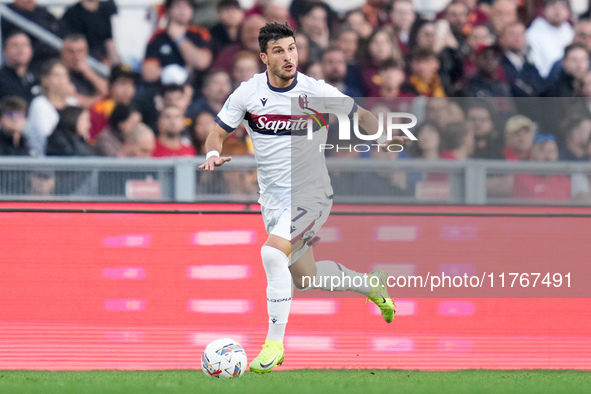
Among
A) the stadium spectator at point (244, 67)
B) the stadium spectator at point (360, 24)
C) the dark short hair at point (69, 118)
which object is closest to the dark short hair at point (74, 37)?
the dark short hair at point (69, 118)

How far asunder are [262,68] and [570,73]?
9.83 feet

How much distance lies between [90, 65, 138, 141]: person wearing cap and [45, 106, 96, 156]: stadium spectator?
0.31 ft

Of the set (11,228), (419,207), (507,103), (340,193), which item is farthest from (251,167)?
(507,103)

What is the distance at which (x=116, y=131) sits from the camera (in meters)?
8.27

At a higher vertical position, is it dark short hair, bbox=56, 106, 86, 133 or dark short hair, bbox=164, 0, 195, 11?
dark short hair, bbox=164, 0, 195, 11

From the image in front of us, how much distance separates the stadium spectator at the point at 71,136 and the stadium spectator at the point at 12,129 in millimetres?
226

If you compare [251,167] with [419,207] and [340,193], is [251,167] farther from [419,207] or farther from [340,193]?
[419,207]

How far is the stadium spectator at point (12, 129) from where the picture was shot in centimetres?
798

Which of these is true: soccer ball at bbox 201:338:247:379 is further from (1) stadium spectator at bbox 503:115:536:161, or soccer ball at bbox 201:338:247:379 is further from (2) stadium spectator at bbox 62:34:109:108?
(2) stadium spectator at bbox 62:34:109:108

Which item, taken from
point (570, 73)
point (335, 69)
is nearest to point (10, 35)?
point (335, 69)

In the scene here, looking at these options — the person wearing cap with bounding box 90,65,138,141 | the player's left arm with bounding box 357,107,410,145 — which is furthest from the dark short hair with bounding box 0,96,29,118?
the player's left arm with bounding box 357,107,410,145

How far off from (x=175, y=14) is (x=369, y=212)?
11.3 ft

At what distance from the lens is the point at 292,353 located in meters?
6.16

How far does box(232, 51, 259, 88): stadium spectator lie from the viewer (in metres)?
8.60
